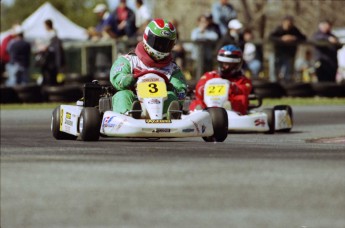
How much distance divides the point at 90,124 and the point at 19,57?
13297mm

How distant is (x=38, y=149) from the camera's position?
32.8 ft

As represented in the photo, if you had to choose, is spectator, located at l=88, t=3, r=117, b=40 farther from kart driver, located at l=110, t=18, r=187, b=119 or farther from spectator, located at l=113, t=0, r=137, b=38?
kart driver, located at l=110, t=18, r=187, b=119

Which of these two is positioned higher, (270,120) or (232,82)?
(232,82)

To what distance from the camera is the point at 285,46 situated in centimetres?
2442

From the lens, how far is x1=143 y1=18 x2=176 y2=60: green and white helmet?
1207cm

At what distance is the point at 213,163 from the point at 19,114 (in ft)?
36.8

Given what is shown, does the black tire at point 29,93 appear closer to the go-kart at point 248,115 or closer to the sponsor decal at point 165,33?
the go-kart at point 248,115

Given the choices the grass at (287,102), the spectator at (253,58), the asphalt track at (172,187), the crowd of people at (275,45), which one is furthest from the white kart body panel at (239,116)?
the spectator at (253,58)

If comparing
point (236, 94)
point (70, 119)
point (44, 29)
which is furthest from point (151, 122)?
point (44, 29)

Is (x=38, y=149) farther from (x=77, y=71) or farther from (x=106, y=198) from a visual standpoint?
(x=77, y=71)

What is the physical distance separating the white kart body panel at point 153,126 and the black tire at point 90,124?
59 millimetres

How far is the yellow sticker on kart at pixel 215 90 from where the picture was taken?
14531mm

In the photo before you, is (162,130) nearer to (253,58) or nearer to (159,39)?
(159,39)

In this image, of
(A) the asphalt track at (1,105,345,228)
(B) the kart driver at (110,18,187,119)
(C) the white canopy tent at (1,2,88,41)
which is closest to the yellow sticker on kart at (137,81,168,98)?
(B) the kart driver at (110,18,187,119)
